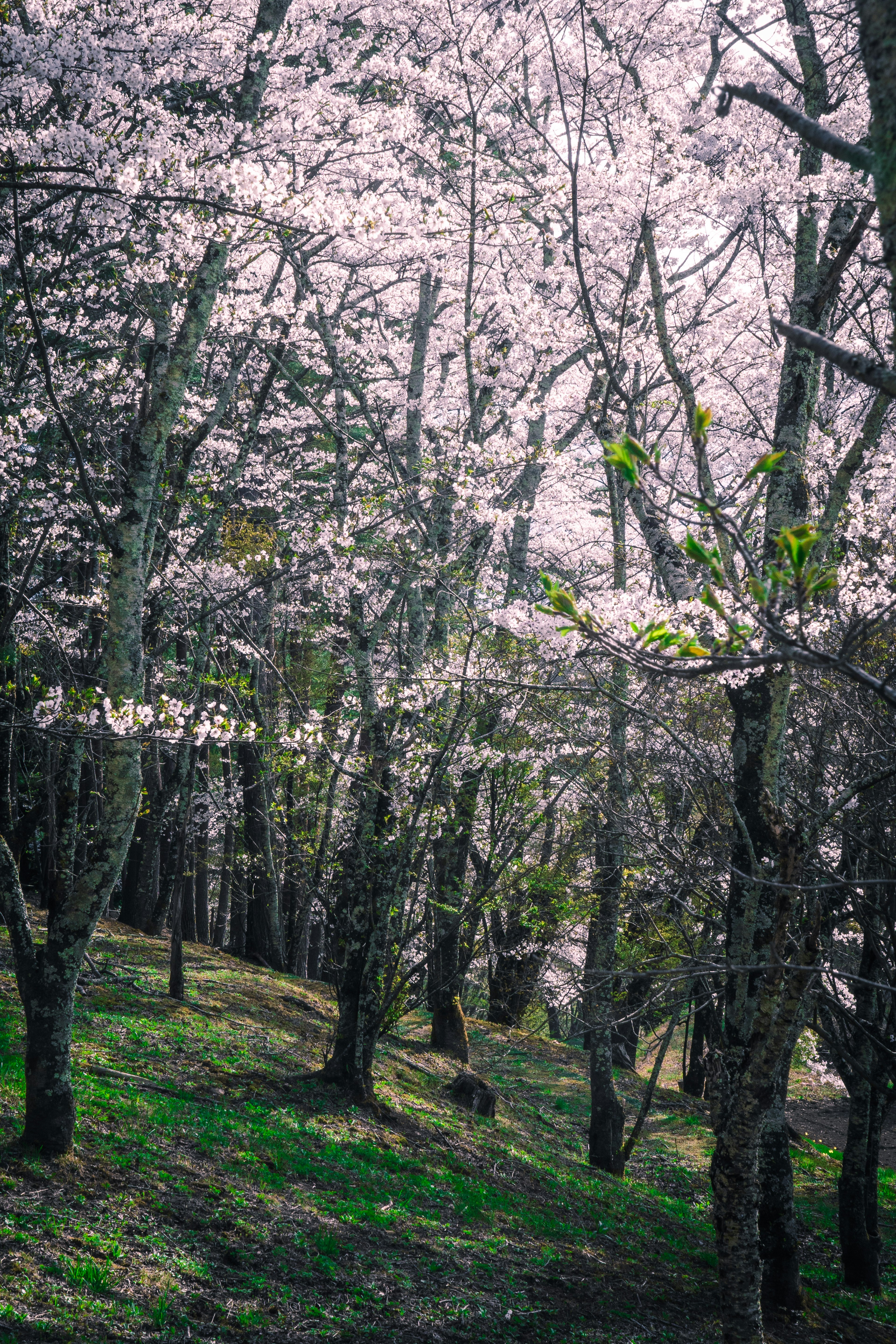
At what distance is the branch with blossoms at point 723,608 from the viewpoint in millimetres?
1456

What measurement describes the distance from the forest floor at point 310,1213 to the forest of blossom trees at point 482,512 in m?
0.71

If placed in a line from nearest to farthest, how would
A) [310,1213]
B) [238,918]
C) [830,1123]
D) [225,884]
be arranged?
[310,1213] → [830,1123] → [238,918] → [225,884]

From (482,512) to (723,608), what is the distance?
813 cm

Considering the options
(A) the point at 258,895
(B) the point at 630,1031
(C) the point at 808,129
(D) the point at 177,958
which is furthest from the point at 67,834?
(B) the point at 630,1031

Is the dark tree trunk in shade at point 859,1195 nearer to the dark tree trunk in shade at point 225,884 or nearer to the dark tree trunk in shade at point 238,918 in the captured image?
Answer: the dark tree trunk in shade at point 225,884

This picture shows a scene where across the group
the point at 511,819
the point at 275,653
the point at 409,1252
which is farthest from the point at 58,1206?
the point at 275,653

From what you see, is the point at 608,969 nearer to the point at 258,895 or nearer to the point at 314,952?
the point at 258,895

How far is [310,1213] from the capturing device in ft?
21.1

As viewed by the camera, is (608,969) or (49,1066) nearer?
(49,1066)

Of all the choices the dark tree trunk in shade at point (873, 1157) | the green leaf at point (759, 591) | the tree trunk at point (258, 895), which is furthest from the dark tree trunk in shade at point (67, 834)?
the dark tree trunk in shade at point (873, 1157)

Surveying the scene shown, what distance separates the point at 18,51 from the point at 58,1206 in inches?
296

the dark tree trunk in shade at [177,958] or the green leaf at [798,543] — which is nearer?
the green leaf at [798,543]

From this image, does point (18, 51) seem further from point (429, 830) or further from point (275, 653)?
point (275, 653)

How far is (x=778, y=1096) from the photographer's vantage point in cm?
721
